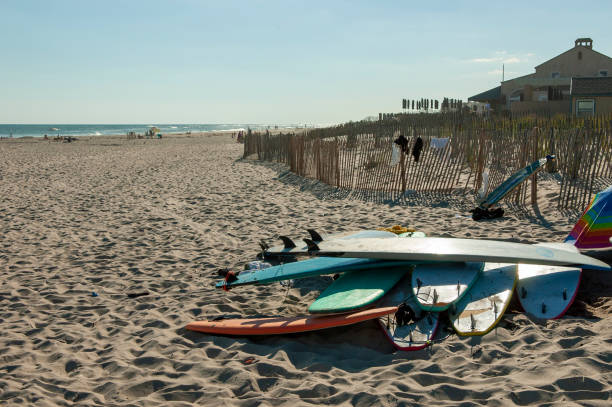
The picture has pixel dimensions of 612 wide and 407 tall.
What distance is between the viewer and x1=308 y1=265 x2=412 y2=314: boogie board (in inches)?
134

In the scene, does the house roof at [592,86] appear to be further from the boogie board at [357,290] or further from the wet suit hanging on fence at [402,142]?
the boogie board at [357,290]

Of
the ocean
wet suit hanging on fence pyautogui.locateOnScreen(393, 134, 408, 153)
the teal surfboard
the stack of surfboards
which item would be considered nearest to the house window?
wet suit hanging on fence pyautogui.locateOnScreen(393, 134, 408, 153)

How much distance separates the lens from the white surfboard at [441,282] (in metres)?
3.45

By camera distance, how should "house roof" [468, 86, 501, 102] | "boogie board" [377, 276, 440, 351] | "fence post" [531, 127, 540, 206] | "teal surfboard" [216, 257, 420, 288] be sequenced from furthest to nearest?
"house roof" [468, 86, 501, 102]
"fence post" [531, 127, 540, 206]
"teal surfboard" [216, 257, 420, 288]
"boogie board" [377, 276, 440, 351]

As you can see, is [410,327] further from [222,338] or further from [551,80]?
[551,80]

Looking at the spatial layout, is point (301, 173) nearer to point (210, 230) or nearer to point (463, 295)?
point (210, 230)

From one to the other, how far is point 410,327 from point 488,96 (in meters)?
30.7

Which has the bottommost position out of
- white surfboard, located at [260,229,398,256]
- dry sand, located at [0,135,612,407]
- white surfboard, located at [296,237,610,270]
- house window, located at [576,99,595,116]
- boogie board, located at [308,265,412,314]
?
dry sand, located at [0,135,612,407]

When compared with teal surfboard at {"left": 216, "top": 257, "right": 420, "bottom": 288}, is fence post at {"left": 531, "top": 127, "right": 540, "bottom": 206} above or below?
above

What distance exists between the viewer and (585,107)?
2134 cm

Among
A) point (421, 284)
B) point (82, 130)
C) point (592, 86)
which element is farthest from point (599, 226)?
point (82, 130)

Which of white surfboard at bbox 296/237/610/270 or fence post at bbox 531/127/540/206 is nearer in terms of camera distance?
white surfboard at bbox 296/237/610/270

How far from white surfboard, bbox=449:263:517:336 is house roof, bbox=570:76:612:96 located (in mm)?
20746

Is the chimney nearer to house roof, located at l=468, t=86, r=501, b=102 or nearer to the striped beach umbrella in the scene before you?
house roof, located at l=468, t=86, r=501, b=102
